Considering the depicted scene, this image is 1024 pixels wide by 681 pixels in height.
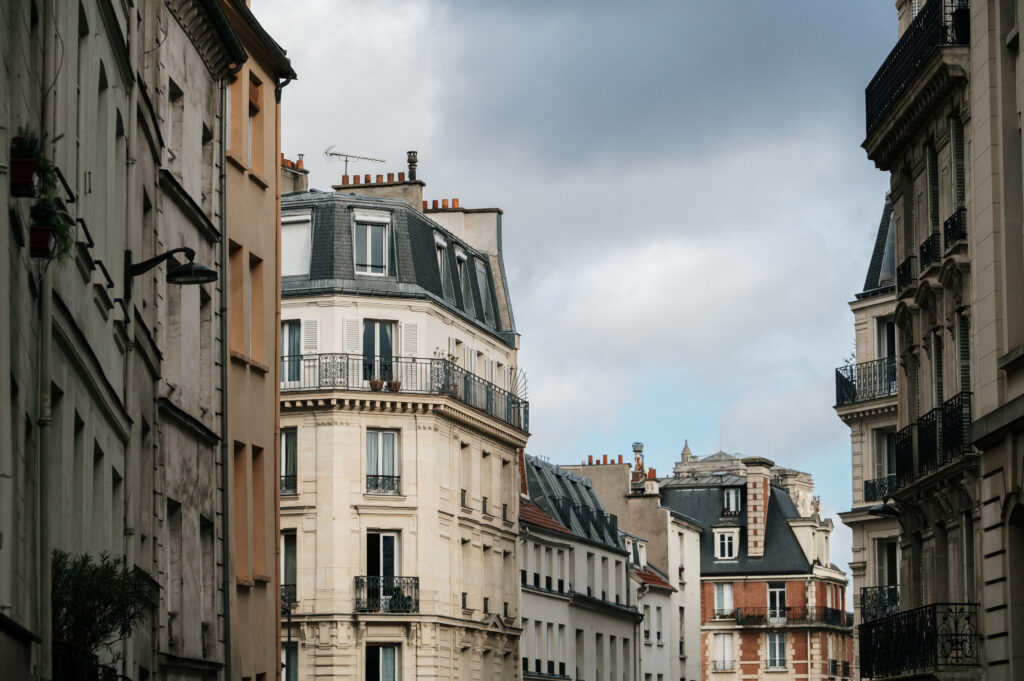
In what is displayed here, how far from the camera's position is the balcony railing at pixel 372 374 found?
170ft

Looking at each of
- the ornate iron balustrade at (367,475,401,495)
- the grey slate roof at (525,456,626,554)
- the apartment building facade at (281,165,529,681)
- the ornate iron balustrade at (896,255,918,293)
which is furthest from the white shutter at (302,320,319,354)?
the ornate iron balustrade at (896,255,918,293)

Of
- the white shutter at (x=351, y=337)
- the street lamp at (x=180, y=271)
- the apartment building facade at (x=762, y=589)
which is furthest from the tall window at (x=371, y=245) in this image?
the apartment building facade at (x=762, y=589)

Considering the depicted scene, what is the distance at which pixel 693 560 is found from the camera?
296 ft

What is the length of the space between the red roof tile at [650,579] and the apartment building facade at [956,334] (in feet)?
153

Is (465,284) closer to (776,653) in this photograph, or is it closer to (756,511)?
(756,511)

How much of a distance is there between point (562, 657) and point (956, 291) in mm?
40431

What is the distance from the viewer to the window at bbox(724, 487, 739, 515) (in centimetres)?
10044

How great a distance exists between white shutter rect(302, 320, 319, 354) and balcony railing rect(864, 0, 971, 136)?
22.7 m

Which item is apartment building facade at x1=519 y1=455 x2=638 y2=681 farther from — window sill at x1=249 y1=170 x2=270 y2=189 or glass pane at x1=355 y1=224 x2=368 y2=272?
window sill at x1=249 y1=170 x2=270 y2=189

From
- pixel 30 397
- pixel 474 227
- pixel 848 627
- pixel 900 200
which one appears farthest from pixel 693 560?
pixel 30 397

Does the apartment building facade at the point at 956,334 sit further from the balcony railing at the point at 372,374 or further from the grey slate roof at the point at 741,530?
the grey slate roof at the point at 741,530

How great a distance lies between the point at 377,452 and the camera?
173 ft

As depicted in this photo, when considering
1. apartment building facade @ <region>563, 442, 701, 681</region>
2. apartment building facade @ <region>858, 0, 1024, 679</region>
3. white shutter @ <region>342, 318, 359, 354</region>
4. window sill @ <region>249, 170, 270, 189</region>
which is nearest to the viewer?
apartment building facade @ <region>858, 0, 1024, 679</region>

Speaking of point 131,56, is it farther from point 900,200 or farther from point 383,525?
point 383,525
